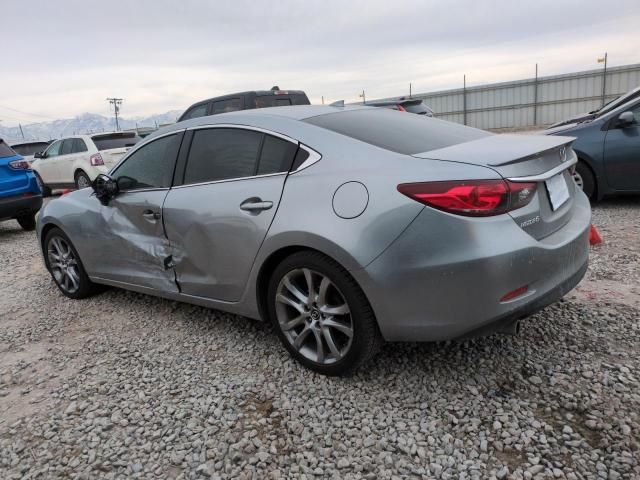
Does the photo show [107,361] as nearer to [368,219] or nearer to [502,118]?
[368,219]

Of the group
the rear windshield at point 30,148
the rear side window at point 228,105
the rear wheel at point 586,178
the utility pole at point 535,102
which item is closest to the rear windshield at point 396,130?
the rear wheel at point 586,178

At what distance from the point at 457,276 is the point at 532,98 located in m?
25.6

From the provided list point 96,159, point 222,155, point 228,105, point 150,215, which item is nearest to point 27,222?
point 96,159

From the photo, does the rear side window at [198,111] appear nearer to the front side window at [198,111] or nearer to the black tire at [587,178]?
the front side window at [198,111]

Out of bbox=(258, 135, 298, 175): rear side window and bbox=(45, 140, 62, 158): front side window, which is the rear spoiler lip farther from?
bbox=(45, 140, 62, 158): front side window

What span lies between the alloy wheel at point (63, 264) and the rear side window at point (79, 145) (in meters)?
8.15

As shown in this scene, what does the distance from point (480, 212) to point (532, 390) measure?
1.02 metres

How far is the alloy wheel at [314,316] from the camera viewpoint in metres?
2.72

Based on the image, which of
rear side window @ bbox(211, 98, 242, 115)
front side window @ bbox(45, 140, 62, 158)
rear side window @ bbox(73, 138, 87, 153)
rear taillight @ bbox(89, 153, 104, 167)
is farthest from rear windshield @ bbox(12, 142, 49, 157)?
rear side window @ bbox(211, 98, 242, 115)

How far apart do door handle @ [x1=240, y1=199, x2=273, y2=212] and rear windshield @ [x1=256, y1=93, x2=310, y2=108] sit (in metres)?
6.13

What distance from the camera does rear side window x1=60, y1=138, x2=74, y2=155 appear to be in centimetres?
1256

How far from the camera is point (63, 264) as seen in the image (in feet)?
15.4

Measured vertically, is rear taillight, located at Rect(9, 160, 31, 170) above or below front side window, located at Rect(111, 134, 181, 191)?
below

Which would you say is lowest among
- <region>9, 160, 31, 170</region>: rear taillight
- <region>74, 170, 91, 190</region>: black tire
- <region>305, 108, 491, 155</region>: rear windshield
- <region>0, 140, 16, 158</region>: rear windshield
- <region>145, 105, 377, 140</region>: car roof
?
<region>74, 170, 91, 190</region>: black tire
